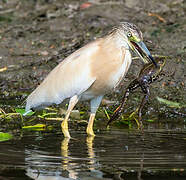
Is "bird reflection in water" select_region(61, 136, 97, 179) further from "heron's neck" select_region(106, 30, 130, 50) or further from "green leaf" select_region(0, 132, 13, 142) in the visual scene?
"heron's neck" select_region(106, 30, 130, 50)

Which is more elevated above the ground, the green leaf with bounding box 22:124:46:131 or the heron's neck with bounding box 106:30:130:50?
the heron's neck with bounding box 106:30:130:50

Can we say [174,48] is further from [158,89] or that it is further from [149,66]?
[149,66]

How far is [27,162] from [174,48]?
5.74m

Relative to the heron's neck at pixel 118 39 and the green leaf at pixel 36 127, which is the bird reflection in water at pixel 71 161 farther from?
the heron's neck at pixel 118 39

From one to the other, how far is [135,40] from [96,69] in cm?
65

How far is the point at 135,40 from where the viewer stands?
6.52m

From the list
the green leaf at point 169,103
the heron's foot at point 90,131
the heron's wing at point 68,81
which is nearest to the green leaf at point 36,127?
the heron's wing at point 68,81

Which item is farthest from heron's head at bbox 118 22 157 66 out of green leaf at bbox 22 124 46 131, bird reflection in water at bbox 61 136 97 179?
green leaf at bbox 22 124 46 131

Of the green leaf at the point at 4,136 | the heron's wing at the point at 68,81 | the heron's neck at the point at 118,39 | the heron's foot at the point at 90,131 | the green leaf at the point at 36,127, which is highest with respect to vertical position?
the heron's neck at the point at 118,39

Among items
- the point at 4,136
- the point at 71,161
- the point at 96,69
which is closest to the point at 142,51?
the point at 96,69

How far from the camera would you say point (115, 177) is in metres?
4.82

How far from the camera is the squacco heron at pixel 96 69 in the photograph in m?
6.63

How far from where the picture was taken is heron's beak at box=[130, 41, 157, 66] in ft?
21.0

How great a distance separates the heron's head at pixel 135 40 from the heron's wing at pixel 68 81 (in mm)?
509
